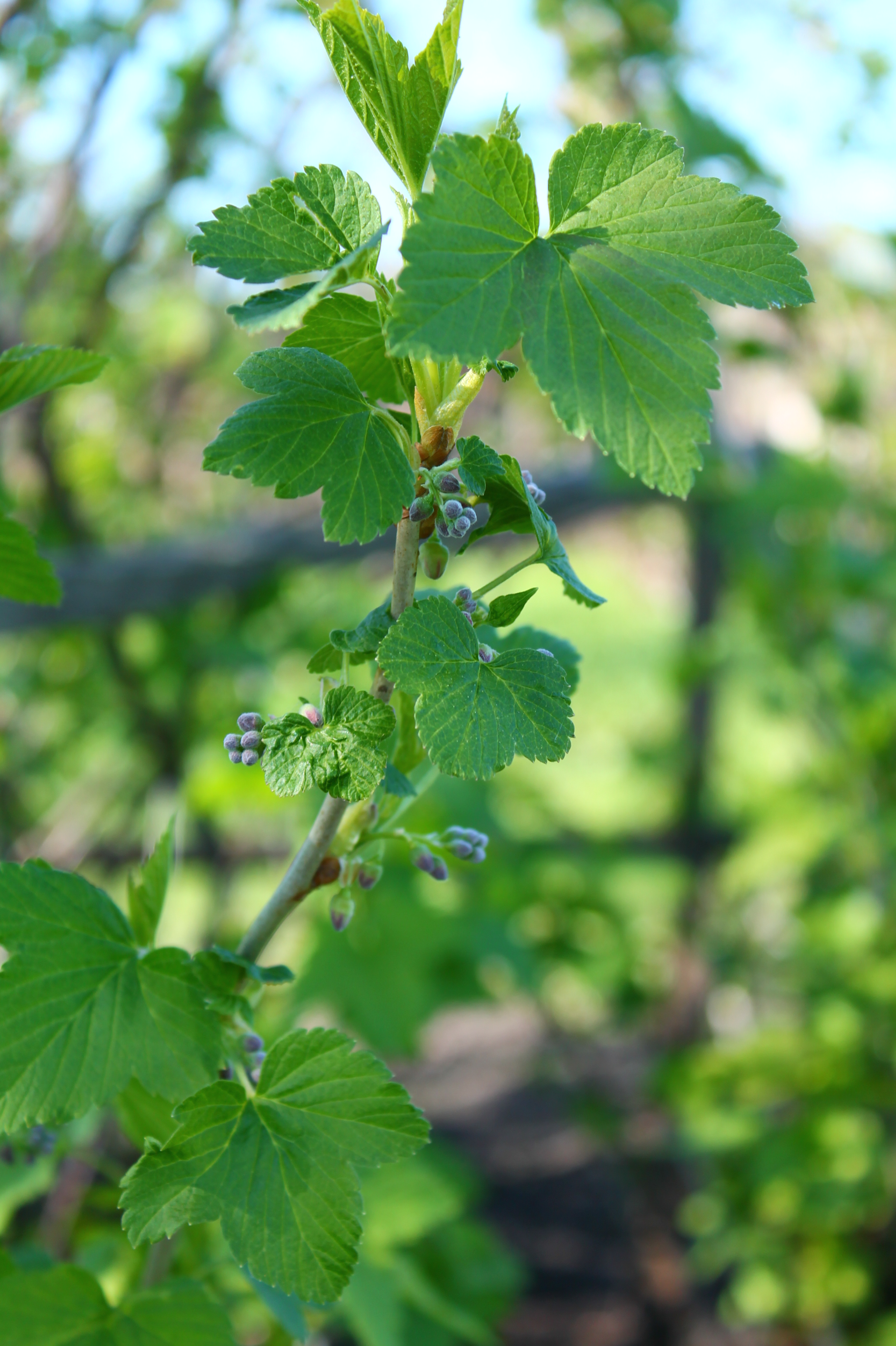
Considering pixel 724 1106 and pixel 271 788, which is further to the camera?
pixel 724 1106

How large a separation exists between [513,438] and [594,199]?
116 inches

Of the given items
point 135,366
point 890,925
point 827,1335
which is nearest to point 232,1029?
point 890,925

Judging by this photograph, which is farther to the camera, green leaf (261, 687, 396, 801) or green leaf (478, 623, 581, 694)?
green leaf (478, 623, 581, 694)

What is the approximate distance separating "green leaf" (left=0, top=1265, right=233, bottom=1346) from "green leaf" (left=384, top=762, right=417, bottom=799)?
25 cm

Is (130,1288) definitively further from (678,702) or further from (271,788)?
(678,702)

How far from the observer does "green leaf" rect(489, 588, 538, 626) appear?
37 cm

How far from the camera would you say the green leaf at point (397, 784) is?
14.3 inches

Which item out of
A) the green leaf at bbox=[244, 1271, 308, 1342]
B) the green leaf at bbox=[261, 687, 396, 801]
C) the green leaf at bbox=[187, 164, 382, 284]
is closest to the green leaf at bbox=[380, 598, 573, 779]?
the green leaf at bbox=[261, 687, 396, 801]

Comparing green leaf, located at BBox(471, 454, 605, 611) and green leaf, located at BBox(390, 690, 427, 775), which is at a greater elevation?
green leaf, located at BBox(471, 454, 605, 611)

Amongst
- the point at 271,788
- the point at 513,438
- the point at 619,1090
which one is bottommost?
the point at 619,1090

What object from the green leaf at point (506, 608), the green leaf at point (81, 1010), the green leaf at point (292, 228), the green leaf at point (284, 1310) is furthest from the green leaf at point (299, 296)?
the green leaf at point (284, 1310)

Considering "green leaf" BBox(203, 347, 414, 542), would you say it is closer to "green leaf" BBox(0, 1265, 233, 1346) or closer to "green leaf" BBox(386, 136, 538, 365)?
"green leaf" BBox(386, 136, 538, 365)

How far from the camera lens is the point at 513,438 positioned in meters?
3.23

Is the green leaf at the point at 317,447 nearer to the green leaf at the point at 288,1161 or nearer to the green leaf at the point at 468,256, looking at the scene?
the green leaf at the point at 468,256
